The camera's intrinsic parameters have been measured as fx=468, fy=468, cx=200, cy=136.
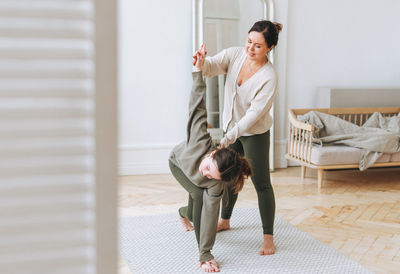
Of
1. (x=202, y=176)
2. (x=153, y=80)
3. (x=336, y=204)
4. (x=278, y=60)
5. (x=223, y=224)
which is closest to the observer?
(x=202, y=176)

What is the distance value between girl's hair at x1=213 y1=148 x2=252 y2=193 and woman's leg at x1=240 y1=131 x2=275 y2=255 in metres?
0.28

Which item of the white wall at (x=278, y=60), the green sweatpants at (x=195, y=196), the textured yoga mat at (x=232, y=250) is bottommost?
the textured yoga mat at (x=232, y=250)

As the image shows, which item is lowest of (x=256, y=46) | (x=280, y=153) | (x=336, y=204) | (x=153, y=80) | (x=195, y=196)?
(x=336, y=204)

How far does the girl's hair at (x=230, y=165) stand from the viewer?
2.46 metres

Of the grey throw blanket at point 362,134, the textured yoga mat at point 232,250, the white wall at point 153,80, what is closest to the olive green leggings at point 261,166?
the textured yoga mat at point 232,250

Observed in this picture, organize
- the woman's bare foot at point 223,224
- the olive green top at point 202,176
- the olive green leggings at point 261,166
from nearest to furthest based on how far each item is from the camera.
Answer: the olive green top at point 202,176
the olive green leggings at point 261,166
the woman's bare foot at point 223,224

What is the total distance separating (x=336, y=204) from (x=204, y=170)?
1919 mm

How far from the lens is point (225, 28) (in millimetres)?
5090

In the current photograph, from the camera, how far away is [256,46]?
2.65 meters

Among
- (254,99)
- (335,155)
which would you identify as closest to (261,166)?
(254,99)

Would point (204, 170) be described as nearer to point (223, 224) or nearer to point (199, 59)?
point (199, 59)

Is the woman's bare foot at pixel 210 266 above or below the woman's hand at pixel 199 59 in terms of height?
below

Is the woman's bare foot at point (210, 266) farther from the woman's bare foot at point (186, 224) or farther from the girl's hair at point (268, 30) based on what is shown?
the girl's hair at point (268, 30)

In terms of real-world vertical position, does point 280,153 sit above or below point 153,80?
below
